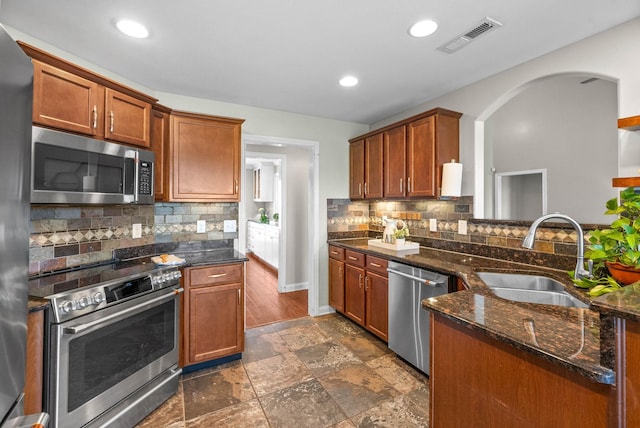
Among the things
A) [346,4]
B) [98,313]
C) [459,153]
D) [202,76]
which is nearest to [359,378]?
[98,313]

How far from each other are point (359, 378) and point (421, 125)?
2.27m

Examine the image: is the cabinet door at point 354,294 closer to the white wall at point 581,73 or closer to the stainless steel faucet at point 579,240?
the white wall at point 581,73

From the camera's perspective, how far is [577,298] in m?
1.46

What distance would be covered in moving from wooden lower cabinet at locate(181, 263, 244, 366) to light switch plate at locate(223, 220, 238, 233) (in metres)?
0.66

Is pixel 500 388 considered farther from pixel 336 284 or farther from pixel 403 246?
pixel 336 284

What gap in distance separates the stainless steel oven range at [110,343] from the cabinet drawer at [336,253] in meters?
1.83

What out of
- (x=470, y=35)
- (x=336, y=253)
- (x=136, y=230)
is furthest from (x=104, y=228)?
(x=470, y=35)

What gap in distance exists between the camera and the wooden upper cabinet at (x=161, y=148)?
2.47 metres

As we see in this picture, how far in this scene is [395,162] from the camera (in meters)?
3.09

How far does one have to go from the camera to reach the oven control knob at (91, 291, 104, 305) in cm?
165

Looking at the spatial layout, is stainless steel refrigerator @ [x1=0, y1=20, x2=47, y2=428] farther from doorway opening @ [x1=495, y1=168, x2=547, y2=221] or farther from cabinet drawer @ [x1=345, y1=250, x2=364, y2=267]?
doorway opening @ [x1=495, y1=168, x2=547, y2=221]

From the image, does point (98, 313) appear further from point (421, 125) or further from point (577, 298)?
point (421, 125)

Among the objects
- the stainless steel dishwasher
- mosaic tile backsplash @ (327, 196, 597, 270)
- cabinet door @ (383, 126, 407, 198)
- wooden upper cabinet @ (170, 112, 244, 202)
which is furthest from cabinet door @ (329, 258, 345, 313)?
wooden upper cabinet @ (170, 112, 244, 202)

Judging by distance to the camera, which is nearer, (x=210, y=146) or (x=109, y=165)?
(x=109, y=165)
